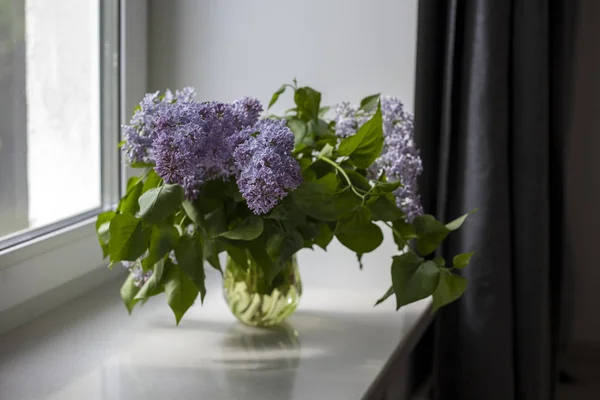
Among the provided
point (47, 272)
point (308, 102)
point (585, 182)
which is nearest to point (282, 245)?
point (308, 102)

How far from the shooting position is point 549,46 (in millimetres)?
1409

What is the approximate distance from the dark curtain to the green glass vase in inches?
13.9

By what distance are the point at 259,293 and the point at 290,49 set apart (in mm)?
485

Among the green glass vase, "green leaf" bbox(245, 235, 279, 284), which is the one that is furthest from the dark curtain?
"green leaf" bbox(245, 235, 279, 284)

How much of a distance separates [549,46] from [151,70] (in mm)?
715

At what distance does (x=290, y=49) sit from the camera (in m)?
1.34

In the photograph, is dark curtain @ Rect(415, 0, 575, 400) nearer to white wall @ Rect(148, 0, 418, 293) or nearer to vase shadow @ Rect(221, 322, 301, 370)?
white wall @ Rect(148, 0, 418, 293)

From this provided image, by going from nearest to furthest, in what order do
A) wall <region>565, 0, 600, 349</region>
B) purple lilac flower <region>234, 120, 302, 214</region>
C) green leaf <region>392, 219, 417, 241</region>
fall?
purple lilac flower <region>234, 120, 302, 214</region> → green leaf <region>392, 219, 417, 241</region> → wall <region>565, 0, 600, 349</region>

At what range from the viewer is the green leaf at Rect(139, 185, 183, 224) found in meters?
0.85

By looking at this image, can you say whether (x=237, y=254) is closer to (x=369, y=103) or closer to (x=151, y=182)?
(x=151, y=182)

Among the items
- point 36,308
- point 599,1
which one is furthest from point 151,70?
point 599,1

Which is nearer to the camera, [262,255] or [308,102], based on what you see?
[262,255]

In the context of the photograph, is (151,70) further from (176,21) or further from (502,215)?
(502,215)

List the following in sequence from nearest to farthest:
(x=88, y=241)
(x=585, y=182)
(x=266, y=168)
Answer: (x=266, y=168) < (x=88, y=241) < (x=585, y=182)
